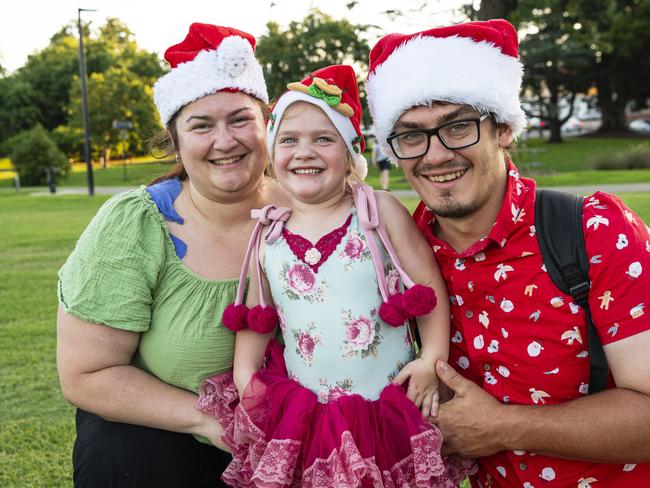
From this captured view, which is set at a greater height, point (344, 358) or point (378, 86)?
point (378, 86)

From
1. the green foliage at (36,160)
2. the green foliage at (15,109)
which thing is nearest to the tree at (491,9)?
the green foliage at (36,160)

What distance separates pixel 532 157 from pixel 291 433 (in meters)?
30.2

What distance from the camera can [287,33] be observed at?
33469 mm

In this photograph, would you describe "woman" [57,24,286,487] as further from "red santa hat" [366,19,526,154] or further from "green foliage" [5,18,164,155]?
"green foliage" [5,18,164,155]

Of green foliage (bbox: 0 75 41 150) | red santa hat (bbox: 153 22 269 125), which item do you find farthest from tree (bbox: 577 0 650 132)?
green foliage (bbox: 0 75 41 150)

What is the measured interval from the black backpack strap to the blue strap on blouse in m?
1.40


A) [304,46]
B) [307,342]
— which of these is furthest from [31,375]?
[304,46]

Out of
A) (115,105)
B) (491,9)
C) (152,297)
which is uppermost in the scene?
(491,9)

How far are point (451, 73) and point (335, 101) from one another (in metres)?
0.43

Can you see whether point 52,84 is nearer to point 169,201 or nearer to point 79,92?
point 79,92

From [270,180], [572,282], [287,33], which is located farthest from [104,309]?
[287,33]

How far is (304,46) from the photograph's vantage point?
3266 centimetres

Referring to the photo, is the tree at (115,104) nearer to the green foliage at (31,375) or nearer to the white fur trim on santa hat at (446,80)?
the green foliage at (31,375)

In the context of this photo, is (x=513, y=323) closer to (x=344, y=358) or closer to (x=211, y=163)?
(x=344, y=358)
